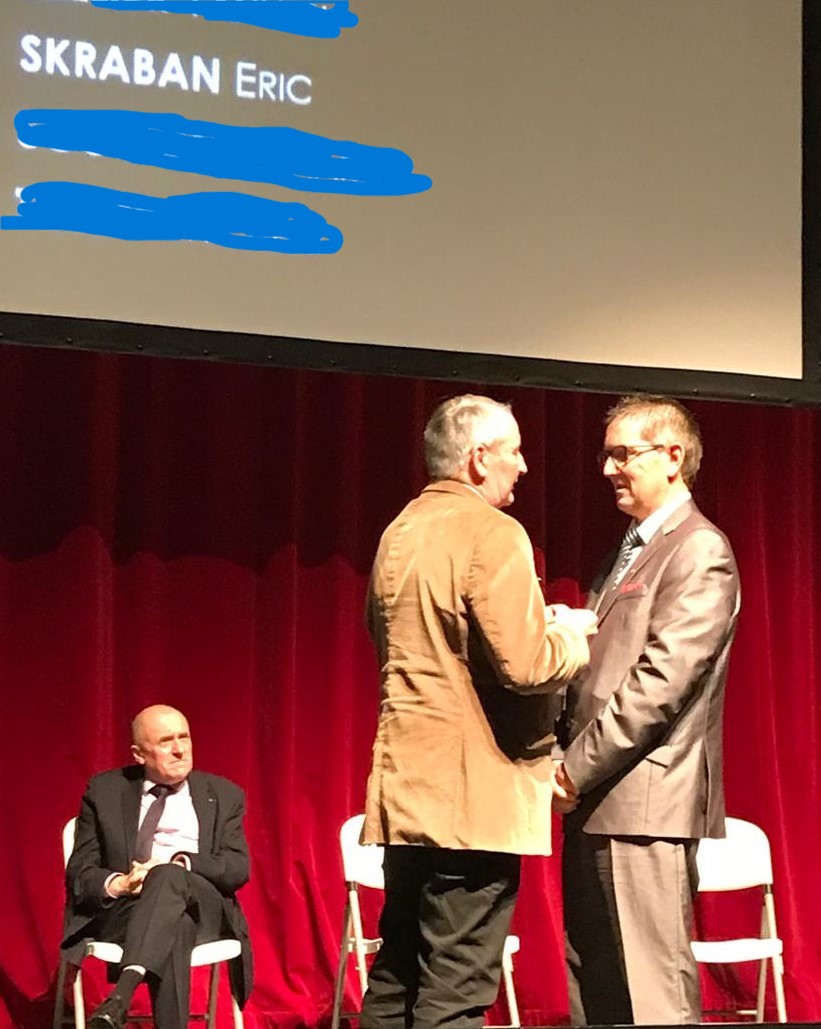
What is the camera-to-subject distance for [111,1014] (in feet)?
12.2

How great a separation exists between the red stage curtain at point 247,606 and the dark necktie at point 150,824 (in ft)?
1.23

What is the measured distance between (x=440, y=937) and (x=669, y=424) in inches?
47.0

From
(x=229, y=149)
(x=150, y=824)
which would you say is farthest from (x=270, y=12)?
(x=150, y=824)

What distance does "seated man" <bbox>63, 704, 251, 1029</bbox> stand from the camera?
3893mm

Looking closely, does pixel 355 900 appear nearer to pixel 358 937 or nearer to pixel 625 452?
pixel 358 937

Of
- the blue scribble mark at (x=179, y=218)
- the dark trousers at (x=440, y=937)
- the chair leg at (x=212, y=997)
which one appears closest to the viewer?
the dark trousers at (x=440, y=937)

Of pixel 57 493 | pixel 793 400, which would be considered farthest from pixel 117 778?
pixel 793 400

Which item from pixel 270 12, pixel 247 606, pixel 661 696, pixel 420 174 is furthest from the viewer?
pixel 247 606

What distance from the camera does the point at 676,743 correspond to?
3191 mm

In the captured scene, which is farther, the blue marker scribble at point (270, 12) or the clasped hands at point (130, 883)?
the clasped hands at point (130, 883)

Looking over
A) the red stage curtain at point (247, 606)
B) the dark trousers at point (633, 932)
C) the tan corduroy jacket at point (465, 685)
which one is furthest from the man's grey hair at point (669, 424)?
the red stage curtain at point (247, 606)

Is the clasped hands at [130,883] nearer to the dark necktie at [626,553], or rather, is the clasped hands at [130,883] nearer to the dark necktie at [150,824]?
the dark necktie at [150,824]

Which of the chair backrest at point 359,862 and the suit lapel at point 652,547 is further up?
the suit lapel at point 652,547

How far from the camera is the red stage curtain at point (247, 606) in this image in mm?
4535
